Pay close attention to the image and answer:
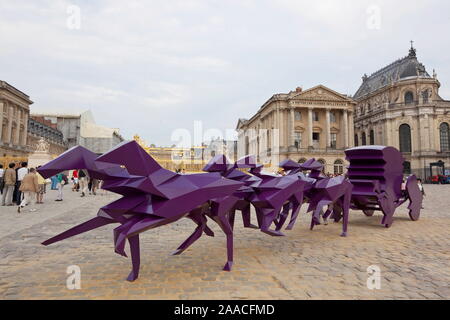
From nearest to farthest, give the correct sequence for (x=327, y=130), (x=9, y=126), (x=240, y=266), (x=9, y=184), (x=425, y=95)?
(x=240, y=266)
(x=9, y=184)
(x=9, y=126)
(x=327, y=130)
(x=425, y=95)

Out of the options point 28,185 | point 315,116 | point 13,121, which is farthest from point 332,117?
point 13,121

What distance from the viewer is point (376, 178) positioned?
8148 millimetres

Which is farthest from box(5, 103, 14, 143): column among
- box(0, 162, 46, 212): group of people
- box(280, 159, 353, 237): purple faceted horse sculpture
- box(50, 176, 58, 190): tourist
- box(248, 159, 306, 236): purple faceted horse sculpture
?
box(248, 159, 306, 236): purple faceted horse sculpture

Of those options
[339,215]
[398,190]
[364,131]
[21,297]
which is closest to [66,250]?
[21,297]

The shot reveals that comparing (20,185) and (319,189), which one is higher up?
(319,189)

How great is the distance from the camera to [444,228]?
25.0ft

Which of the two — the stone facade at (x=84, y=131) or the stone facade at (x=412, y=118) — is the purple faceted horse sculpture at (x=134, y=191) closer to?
the stone facade at (x=84, y=131)

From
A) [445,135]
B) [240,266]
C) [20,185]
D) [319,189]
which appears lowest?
[240,266]

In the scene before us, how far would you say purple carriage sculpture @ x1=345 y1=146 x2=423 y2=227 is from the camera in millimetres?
7824

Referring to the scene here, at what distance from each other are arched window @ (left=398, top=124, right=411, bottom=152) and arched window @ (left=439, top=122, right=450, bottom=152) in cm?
501

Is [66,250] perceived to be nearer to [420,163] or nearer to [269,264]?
[269,264]

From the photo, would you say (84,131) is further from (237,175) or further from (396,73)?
(396,73)

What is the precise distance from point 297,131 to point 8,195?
41606mm

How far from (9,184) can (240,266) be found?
1160cm
